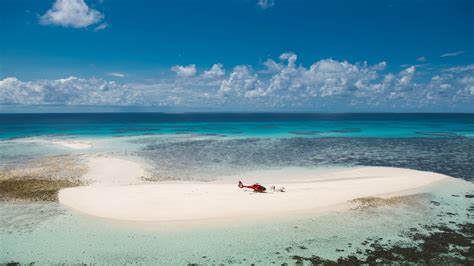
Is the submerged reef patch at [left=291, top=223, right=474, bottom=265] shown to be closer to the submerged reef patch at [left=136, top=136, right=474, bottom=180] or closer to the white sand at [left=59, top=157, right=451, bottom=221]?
the white sand at [left=59, top=157, right=451, bottom=221]

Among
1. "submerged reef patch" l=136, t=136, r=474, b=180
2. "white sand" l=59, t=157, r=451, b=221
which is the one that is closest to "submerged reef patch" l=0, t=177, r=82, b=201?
"white sand" l=59, t=157, r=451, b=221

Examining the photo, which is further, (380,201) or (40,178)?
(40,178)

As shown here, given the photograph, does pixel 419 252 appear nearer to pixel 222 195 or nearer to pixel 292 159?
pixel 222 195

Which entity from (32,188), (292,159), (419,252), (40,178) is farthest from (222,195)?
(292,159)

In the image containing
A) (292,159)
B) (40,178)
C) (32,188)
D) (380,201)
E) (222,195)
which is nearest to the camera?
(380,201)

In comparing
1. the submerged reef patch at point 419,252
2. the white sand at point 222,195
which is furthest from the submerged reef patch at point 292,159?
the submerged reef patch at point 419,252

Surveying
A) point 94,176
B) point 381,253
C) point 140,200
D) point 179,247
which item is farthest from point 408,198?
point 94,176

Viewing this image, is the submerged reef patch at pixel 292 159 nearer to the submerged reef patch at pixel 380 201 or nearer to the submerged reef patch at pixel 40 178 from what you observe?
the submerged reef patch at pixel 40 178

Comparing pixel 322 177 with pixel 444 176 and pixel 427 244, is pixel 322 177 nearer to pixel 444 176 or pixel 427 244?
pixel 444 176
